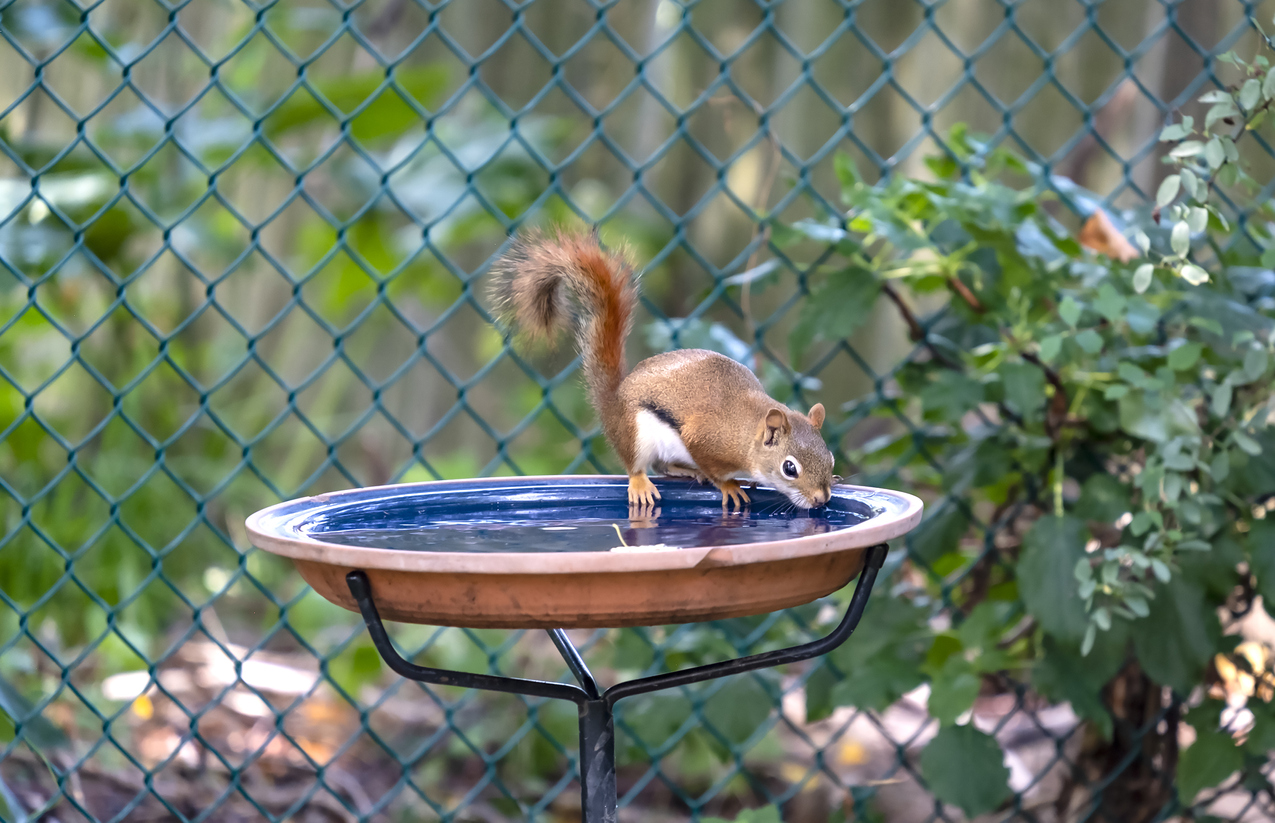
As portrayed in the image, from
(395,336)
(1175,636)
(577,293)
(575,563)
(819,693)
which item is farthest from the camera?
(395,336)

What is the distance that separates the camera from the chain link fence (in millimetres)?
1859

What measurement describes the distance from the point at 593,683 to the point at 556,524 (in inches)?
7.6

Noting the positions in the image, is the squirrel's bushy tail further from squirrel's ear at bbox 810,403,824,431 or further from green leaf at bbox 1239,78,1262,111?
green leaf at bbox 1239,78,1262,111

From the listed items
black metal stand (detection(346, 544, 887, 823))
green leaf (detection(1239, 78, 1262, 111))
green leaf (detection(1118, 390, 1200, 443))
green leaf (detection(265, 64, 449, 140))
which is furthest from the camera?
green leaf (detection(265, 64, 449, 140))

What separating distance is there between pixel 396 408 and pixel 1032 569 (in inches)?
145

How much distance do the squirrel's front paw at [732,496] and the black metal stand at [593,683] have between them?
0.38 metres

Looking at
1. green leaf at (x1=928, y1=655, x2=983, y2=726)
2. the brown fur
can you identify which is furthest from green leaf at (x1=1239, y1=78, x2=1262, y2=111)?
green leaf at (x1=928, y1=655, x2=983, y2=726)

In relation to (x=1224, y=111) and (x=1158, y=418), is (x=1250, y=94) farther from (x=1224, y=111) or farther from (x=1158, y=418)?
(x=1158, y=418)

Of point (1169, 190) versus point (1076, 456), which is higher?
point (1169, 190)

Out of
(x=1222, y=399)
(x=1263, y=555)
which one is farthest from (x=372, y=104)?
(x=1263, y=555)

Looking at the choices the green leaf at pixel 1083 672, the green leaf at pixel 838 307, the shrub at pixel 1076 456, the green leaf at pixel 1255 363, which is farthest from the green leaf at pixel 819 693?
the green leaf at pixel 1255 363

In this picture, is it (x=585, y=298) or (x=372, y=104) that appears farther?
(x=372, y=104)

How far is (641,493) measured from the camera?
5.01 ft

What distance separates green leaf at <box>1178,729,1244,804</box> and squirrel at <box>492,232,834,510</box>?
76cm
